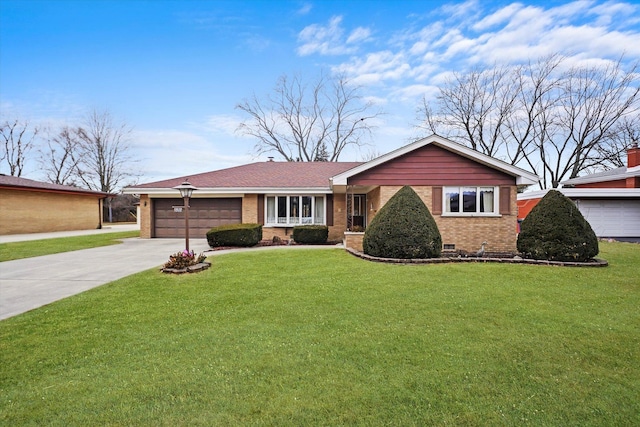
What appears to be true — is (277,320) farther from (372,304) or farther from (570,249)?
(570,249)

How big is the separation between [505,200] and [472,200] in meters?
1.21

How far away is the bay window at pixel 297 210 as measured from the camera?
57.1 ft

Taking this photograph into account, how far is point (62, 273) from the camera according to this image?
8984 millimetres

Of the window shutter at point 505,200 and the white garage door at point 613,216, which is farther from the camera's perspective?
the white garage door at point 613,216

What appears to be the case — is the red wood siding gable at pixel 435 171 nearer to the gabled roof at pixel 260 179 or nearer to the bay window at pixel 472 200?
the bay window at pixel 472 200

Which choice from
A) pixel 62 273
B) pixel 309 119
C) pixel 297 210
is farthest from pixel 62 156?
pixel 62 273

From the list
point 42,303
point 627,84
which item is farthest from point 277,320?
point 627,84

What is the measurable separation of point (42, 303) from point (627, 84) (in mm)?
37679

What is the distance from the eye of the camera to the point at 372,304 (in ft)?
19.4

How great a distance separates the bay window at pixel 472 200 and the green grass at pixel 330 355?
20.2ft

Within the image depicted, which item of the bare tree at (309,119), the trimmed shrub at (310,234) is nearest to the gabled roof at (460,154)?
the trimmed shrub at (310,234)

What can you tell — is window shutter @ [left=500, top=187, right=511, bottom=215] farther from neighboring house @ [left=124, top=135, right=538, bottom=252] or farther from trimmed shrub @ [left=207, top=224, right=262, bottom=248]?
trimmed shrub @ [left=207, top=224, right=262, bottom=248]

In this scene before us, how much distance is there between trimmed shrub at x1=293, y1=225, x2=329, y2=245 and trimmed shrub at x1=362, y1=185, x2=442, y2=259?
4.98m

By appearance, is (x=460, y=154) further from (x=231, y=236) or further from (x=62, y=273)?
(x=62, y=273)
